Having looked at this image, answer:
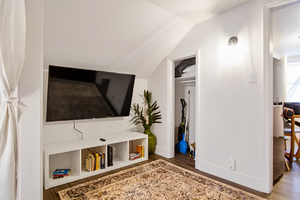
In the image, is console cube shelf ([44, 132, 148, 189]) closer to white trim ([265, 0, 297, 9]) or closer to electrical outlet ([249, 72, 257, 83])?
electrical outlet ([249, 72, 257, 83])

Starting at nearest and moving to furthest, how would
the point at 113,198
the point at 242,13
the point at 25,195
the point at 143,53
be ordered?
the point at 25,195 < the point at 113,198 < the point at 242,13 < the point at 143,53

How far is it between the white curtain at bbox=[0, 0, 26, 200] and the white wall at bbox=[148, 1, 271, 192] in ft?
7.47

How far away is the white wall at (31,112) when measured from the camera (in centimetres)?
139

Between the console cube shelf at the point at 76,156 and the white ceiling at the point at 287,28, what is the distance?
2.72 meters

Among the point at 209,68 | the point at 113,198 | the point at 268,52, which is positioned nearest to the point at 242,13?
the point at 268,52

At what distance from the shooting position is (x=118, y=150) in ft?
10.6

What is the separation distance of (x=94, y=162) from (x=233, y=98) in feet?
7.02

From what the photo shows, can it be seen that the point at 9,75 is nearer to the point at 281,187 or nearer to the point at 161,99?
the point at 161,99

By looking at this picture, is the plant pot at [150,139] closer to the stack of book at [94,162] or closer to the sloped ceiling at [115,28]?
the stack of book at [94,162]

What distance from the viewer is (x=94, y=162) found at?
268 cm

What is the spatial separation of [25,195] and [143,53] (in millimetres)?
2449

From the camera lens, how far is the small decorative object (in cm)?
354

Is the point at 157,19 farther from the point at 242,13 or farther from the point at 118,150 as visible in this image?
the point at 118,150

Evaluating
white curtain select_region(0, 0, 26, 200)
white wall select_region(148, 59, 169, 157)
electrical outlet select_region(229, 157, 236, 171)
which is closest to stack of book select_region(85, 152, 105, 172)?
white wall select_region(148, 59, 169, 157)
